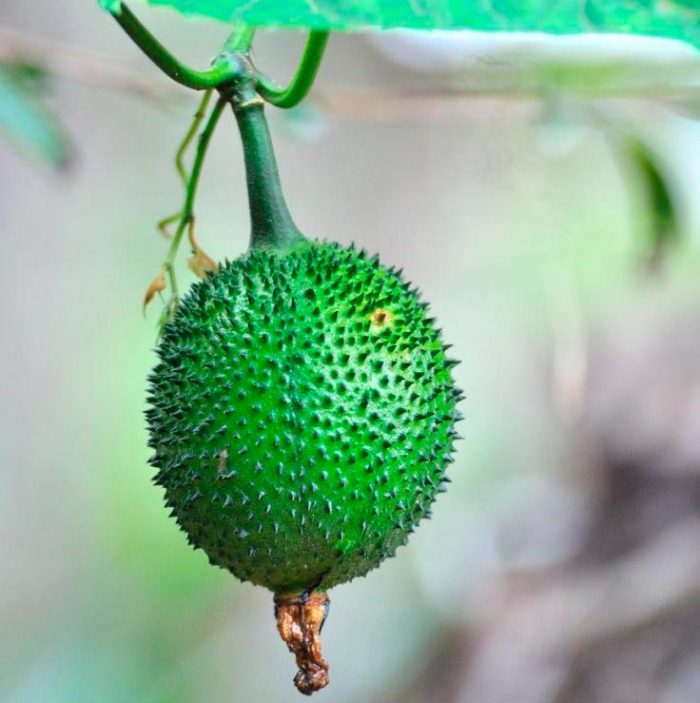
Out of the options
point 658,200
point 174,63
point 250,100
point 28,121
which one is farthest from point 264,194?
point 658,200

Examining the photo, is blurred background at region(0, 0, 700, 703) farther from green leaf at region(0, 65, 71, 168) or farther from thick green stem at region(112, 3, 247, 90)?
thick green stem at region(112, 3, 247, 90)

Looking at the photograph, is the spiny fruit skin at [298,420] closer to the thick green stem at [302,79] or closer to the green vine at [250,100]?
the green vine at [250,100]

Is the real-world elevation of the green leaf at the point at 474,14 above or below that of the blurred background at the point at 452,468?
below

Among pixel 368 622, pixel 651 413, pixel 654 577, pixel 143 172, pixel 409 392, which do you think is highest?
pixel 143 172

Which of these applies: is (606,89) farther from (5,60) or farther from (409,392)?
(409,392)

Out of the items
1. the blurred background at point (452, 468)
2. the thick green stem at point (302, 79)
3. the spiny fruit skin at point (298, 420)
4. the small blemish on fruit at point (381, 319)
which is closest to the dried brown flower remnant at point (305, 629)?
the spiny fruit skin at point (298, 420)

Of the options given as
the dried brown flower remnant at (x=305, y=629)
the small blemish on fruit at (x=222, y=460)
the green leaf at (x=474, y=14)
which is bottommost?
the dried brown flower remnant at (x=305, y=629)

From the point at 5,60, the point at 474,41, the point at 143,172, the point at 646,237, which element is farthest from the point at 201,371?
the point at 143,172

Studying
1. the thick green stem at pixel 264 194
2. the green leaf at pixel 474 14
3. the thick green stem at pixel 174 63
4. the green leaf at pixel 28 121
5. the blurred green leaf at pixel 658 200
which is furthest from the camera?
the blurred green leaf at pixel 658 200
